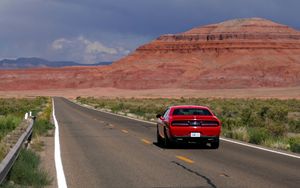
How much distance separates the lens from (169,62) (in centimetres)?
17562

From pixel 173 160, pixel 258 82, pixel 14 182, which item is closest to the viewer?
pixel 14 182

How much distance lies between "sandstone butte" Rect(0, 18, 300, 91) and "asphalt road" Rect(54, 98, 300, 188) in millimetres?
134339

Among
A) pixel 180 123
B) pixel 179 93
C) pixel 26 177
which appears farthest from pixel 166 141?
pixel 179 93

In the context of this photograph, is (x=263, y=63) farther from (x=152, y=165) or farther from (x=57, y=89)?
(x=152, y=165)

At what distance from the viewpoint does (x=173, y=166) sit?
1320 cm

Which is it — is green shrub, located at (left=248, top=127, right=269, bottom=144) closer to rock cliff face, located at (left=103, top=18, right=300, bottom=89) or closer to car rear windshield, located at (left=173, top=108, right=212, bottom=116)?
car rear windshield, located at (left=173, top=108, right=212, bottom=116)

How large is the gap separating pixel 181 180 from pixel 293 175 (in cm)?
243

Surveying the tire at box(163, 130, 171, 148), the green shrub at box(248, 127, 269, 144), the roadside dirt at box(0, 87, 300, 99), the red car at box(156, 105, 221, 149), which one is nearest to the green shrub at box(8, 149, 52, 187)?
the red car at box(156, 105, 221, 149)

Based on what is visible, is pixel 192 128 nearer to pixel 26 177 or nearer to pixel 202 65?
pixel 26 177

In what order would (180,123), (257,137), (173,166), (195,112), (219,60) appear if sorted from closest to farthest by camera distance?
(173,166)
(180,123)
(195,112)
(257,137)
(219,60)

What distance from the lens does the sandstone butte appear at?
155125 millimetres

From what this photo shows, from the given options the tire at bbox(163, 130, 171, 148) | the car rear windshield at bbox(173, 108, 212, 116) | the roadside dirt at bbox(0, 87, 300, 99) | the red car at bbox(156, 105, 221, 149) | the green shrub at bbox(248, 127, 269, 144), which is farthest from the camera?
the roadside dirt at bbox(0, 87, 300, 99)

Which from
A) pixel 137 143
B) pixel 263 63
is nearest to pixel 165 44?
pixel 263 63

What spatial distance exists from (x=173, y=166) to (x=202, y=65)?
158019 millimetres
